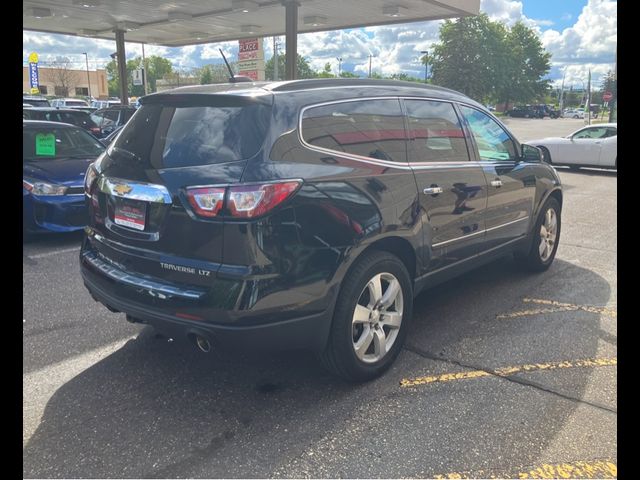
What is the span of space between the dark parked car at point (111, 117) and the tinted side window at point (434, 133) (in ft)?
41.2

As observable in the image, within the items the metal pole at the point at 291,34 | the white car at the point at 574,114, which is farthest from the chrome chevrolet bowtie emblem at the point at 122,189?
the white car at the point at 574,114

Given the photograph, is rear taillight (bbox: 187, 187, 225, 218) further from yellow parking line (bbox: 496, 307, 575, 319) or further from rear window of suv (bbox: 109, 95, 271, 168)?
yellow parking line (bbox: 496, 307, 575, 319)

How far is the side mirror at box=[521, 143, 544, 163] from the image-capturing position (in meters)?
5.41

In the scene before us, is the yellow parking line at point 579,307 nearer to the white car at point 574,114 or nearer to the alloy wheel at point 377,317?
the alloy wheel at point 377,317

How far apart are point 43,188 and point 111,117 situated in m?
9.65

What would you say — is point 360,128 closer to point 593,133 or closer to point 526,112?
point 593,133

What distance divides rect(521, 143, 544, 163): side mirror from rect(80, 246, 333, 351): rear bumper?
320cm

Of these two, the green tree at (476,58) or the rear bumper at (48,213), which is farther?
the green tree at (476,58)

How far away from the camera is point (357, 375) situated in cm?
342

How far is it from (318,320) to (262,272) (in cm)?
47

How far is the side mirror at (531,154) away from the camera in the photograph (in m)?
5.41

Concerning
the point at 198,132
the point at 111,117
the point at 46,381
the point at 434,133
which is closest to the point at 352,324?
the point at 198,132

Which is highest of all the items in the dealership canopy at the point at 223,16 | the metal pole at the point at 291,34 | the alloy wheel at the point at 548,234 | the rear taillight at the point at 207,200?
the dealership canopy at the point at 223,16

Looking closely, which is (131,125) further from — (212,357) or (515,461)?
(515,461)
